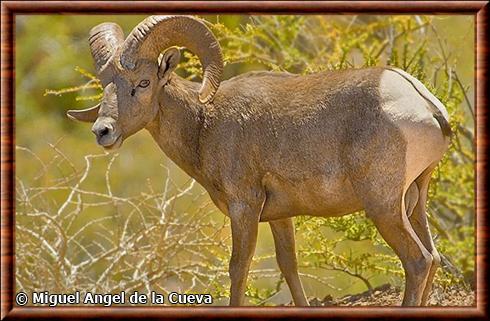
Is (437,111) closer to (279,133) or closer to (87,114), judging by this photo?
(279,133)

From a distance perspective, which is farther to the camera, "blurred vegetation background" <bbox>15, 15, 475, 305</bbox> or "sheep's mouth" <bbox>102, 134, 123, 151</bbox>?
"blurred vegetation background" <bbox>15, 15, 475, 305</bbox>

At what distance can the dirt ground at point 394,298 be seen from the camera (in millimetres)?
10492

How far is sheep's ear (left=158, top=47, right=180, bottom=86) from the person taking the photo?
28.5ft

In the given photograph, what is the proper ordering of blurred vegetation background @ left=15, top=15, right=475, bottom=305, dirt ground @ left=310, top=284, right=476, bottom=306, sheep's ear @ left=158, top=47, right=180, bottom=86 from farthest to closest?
blurred vegetation background @ left=15, top=15, right=475, bottom=305 < dirt ground @ left=310, top=284, right=476, bottom=306 < sheep's ear @ left=158, top=47, right=180, bottom=86

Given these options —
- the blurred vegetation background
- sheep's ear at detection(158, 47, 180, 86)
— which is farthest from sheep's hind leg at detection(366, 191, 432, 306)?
the blurred vegetation background

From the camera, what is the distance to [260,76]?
912 cm

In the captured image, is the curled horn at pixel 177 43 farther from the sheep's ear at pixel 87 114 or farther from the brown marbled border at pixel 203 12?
the sheep's ear at pixel 87 114

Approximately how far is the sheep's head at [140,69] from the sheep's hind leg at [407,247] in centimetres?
159

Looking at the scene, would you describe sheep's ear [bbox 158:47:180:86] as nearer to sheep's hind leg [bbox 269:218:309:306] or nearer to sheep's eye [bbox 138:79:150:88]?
sheep's eye [bbox 138:79:150:88]

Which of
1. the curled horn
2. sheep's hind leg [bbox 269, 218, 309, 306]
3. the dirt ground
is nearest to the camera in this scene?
the curled horn

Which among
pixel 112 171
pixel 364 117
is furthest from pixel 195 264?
pixel 112 171

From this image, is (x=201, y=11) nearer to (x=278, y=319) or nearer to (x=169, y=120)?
(x=169, y=120)

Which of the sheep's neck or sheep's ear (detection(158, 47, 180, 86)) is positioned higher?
sheep's ear (detection(158, 47, 180, 86))

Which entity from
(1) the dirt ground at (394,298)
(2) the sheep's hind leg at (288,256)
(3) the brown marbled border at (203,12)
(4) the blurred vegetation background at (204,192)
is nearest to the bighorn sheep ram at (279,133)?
(3) the brown marbled border at (203,12)
